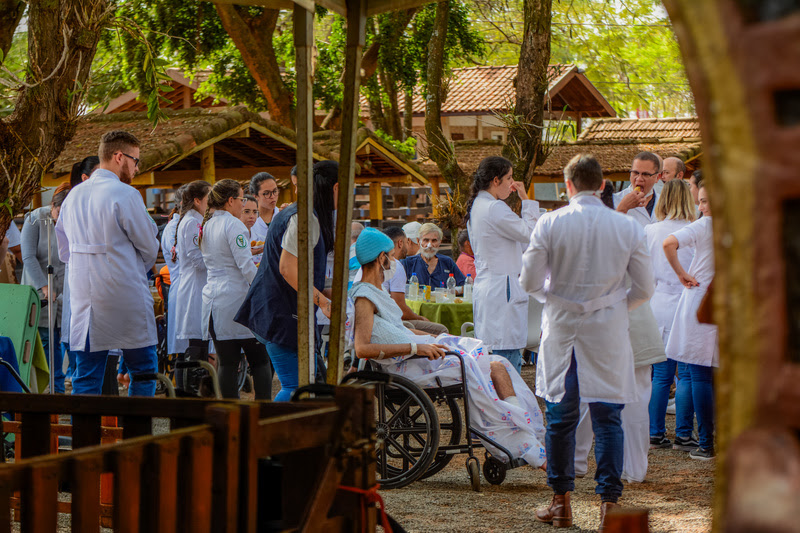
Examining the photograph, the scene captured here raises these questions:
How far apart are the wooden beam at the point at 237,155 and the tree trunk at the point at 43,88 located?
8604 millimetres

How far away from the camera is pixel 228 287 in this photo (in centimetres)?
624

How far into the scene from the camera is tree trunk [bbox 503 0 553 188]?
40.3 ft

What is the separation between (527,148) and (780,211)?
39.7ft

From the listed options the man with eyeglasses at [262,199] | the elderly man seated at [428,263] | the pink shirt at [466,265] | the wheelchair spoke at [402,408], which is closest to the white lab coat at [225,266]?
the man with eyeglasses at [262,199]

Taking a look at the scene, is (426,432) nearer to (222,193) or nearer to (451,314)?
(222,193)

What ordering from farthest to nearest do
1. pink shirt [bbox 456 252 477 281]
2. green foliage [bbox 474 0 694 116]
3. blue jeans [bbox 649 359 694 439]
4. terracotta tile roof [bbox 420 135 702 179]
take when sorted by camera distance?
1. green foliage [bbox 474 0 694 116]
2. terracotta tile roof [bbox 420 135 702 179]
3. pink shirt [bbox 456 252 477 281]
4. blue jeans [bbox 649 359 694 439]

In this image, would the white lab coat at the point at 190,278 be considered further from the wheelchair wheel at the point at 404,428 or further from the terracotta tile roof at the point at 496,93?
the terracotta tile roof at the point at 496,93

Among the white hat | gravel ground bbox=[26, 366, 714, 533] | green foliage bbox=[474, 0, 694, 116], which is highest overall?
green foliage bbox=[474, 0, 694, 116]

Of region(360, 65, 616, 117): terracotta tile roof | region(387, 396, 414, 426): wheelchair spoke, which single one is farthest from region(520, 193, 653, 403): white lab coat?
region(360, 65, 616, 117): terracotta tile roof

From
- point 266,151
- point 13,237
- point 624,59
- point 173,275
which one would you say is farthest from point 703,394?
point 624,59

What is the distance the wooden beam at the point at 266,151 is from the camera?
41.5 ft

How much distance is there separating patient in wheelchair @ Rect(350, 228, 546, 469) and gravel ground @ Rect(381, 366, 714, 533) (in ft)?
0.99

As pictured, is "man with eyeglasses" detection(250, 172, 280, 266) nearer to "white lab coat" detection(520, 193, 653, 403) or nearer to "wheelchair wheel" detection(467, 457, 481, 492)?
"wheelchair wheel" detection(467, 457, 481, 492)

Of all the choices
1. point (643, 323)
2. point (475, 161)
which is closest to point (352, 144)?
point (643, 323)
